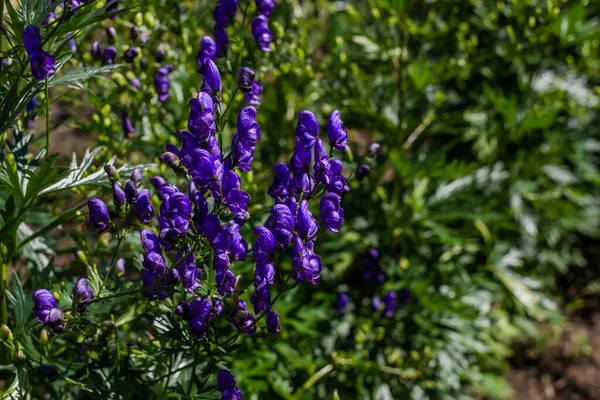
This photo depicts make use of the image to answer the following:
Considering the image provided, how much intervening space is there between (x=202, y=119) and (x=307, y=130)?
280 millimetres

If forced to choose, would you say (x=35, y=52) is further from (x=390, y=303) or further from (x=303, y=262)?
(x=390, y=303)

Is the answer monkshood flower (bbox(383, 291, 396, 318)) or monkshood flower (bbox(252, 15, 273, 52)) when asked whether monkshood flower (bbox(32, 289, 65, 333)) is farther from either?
monkshood flower (bbox(383, 291, 396, 318))

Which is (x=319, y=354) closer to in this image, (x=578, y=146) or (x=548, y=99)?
(x=548, y=99)

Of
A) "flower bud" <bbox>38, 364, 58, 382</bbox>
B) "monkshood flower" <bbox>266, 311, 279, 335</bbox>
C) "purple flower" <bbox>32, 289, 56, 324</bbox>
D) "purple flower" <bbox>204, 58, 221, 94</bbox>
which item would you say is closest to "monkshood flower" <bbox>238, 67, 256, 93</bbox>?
"purple flower" <bbox>204, 58, 221, 94</bbox>

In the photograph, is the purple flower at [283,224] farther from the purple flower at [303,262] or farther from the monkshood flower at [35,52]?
the monkshood flower at [35,52]

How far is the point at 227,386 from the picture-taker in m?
1.62

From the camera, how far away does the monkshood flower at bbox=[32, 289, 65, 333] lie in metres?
1.49

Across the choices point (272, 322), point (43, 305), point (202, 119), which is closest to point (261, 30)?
point (202, 119)

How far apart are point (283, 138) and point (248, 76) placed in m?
1.54

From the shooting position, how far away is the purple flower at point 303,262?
156cm

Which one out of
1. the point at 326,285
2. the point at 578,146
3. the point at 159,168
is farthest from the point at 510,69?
the point at 159,168

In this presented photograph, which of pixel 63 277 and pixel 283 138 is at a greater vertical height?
pixel 63 277

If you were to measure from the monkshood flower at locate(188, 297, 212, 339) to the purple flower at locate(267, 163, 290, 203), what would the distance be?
323 millimetres

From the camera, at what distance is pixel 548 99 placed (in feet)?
11.3
